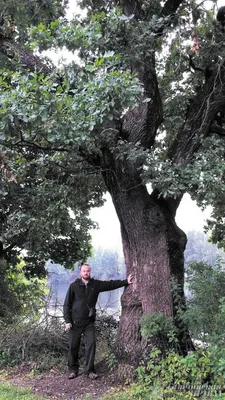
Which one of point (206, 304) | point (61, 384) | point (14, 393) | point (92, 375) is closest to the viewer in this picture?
point (206, 304)

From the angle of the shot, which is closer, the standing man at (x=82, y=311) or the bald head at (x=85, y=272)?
the standing man at (x=82, y=311)

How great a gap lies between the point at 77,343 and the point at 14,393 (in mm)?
1230

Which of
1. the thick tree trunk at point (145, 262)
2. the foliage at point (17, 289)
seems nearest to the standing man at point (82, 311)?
the thick tree trunk at point (145, 262)

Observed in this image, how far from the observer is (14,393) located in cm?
540

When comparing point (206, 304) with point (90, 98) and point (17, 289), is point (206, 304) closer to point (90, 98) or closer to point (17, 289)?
point (90, 98)

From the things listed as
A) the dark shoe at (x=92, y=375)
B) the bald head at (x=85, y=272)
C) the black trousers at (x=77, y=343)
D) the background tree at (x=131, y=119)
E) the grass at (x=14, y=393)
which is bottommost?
the grass at (x=14, y=393)

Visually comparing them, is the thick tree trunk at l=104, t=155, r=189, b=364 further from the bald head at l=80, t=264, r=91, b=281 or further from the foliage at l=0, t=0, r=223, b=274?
the bald head at l=80, t=264, r=91, b=281

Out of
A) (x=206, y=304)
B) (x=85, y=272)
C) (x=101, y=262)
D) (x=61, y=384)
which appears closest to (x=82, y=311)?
(x=85, y=272)

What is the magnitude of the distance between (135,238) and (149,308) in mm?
1224

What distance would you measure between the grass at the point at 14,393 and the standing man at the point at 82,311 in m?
0.87

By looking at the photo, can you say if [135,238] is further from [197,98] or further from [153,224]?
[197,98]

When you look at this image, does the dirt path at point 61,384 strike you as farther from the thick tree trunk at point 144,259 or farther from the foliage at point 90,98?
the foliage at point 90,98

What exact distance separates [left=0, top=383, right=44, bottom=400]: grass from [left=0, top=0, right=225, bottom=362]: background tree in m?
1.57

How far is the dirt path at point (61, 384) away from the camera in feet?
17.5
